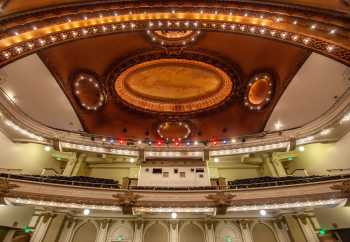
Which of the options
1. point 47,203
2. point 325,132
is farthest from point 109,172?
point 325,132

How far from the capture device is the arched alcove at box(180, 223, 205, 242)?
13070 millimetres

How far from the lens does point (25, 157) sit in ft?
48.6

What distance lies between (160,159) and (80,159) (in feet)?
23.1

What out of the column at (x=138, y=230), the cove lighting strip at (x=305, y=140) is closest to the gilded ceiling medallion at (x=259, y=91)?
the cove lighting strip at (x=305, y=140)

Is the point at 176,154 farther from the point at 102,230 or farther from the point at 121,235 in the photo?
the point at 102,230

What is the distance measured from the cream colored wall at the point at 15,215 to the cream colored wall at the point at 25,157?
2.79 metres

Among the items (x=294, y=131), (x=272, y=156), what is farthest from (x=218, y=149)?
(x=294, y=131)

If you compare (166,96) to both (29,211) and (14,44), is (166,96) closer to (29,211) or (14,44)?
(14,44)

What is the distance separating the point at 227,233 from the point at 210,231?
1.27 meters

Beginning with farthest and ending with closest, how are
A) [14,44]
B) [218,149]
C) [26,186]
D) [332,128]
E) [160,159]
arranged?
[160,159] → [218,149] → [332,128] → [26,186] → [14,44]

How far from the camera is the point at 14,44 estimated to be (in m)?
8.07

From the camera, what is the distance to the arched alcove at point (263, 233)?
12.9m

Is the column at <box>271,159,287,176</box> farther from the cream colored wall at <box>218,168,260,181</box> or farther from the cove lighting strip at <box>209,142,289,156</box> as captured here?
the cream colored wall at <box>218,168,260,181</box>

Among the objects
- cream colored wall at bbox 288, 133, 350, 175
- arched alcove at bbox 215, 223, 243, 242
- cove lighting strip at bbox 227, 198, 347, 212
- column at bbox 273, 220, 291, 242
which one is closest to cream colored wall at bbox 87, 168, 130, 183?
arched alcove at bbox 215, 223, 243, 242
